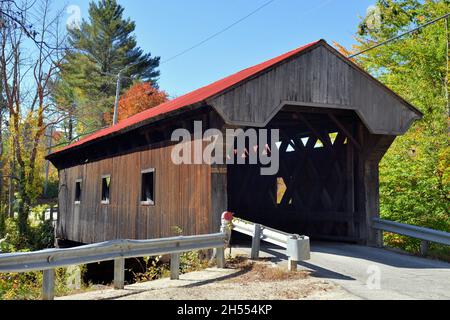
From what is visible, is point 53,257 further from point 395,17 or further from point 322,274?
point 395,17

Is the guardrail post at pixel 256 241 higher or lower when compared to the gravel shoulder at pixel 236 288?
higher

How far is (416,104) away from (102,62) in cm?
3769

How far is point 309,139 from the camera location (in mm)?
13969

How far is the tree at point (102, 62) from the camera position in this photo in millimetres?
46281

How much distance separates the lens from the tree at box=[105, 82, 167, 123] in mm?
41281

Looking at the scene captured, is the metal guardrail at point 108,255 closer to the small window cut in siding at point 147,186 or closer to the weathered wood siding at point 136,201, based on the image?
the weathered wood siding at point 136,201

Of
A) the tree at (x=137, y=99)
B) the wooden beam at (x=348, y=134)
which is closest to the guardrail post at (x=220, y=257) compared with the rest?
the wooden beam at (x=348, y=134)

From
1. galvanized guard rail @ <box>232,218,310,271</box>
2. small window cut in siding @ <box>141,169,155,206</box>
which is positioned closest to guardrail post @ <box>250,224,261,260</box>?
galvanized guard rail @ <box>232,218,310,271</box>

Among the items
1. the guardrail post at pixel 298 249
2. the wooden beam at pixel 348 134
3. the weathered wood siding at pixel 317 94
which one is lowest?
the guardrail post at pixel 298 249

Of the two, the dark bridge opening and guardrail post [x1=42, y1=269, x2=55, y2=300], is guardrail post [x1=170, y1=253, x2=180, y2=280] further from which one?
the dark bridge opening

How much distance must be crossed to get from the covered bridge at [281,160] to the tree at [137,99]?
24.8 metres

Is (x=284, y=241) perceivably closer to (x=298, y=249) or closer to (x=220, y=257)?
(x=298, y=249)
